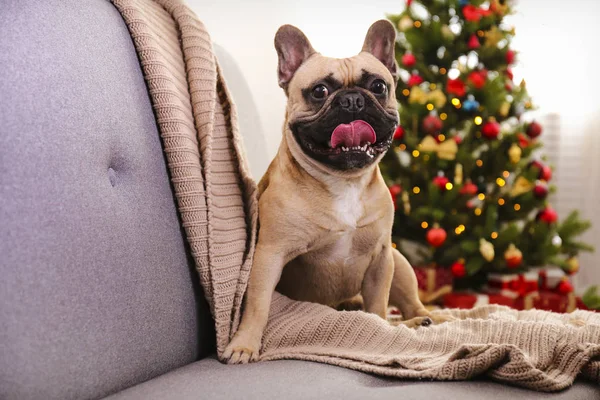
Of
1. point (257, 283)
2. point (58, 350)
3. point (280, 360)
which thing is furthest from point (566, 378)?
point (58, 350)

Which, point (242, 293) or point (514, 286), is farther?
point (514, 286)

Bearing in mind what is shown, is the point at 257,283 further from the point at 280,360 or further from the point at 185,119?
the point at 185,119

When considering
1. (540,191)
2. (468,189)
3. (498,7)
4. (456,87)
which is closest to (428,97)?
(456,87)

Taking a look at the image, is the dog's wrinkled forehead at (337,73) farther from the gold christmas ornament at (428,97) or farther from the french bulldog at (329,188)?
the gold christmas ornament at (428,97)

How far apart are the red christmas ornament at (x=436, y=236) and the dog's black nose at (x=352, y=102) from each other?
1.56 m

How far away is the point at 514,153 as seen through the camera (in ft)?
9.02

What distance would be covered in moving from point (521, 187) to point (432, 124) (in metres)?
0.54

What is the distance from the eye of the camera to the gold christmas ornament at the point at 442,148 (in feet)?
8.86

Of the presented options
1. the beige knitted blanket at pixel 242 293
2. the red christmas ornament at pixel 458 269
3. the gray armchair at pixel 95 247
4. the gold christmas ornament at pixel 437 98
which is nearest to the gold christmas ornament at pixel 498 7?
the gold christmas ornament at pixel 437 98

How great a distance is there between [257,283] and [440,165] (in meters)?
1.80

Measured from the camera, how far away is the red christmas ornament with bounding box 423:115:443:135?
269cm

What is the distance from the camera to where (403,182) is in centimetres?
279

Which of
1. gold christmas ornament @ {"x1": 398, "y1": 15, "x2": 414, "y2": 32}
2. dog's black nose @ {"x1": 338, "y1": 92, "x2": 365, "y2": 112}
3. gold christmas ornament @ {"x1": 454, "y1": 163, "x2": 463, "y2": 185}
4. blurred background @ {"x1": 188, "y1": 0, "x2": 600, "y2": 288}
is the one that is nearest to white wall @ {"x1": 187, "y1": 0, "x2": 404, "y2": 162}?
blurred background @ {"x1": 188, "y1": 0, "x2": 600, "y2": 288}

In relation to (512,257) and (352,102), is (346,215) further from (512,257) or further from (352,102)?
(512,257)
